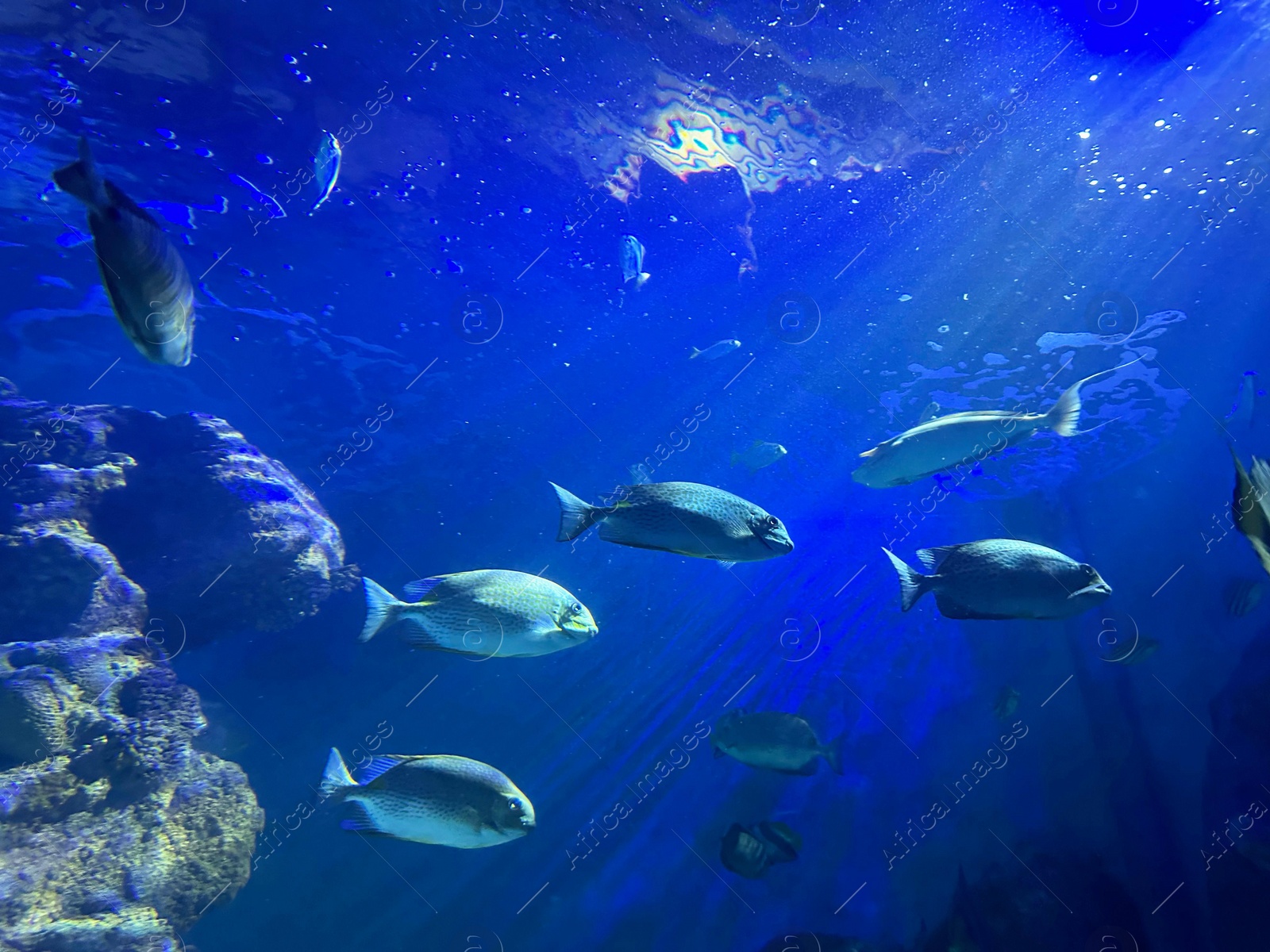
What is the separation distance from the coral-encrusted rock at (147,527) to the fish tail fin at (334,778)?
16.9 ft

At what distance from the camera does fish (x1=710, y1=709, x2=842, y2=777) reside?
662cm

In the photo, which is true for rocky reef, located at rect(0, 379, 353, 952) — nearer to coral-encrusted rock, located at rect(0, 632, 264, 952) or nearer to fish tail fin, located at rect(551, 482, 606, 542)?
coral-encrusted rock, located at rect(0, 632, 264, 952)

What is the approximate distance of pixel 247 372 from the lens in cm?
1451

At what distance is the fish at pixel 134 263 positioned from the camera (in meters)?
1.26

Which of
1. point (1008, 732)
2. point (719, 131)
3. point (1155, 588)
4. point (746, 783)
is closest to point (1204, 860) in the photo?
point (1008, 732)

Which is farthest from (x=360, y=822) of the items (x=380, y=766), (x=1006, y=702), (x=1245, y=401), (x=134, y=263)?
(x=1245, y=401)

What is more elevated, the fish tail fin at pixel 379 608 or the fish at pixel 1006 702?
the fish at pixel 1006 702

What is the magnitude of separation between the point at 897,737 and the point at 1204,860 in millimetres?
4183

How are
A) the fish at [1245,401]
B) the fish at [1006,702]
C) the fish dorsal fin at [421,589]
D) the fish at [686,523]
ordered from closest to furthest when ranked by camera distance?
1. the fish at [686,523]
2. the fish dorsal fin at [421,589]
3. the fish at [1006,702]
4. the fish at [1245,401]

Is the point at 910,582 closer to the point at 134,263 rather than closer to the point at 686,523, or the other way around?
the point at 686,523

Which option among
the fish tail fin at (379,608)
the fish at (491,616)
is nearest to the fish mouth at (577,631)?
the fish at (491,616)

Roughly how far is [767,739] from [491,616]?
4654mm

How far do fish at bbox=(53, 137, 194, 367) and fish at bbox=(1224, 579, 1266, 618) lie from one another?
13.7 metres

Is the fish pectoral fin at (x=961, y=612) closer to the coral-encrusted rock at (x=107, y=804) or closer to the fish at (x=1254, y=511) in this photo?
the fish at (x=1254, y=511)
